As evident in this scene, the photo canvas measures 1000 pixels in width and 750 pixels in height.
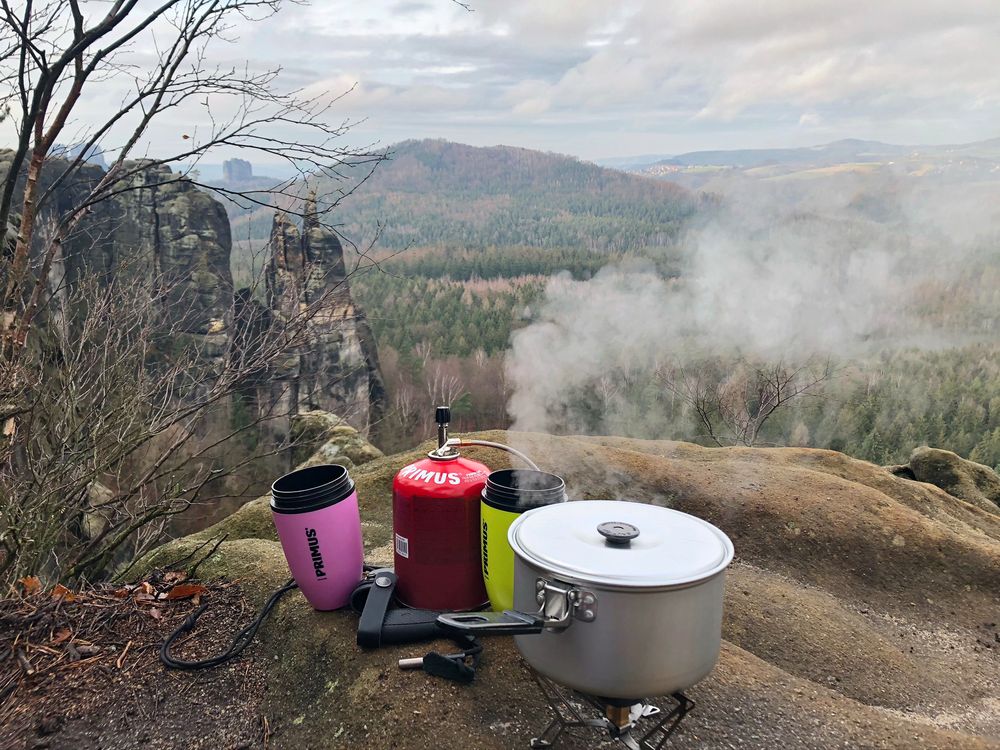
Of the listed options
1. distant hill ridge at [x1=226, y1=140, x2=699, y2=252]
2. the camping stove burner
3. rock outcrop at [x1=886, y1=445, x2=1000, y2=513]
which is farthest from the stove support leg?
distant hill ridge at [x1=226, y1=140, x2=699, y2=252]

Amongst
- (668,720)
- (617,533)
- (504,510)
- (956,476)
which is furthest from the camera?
(956,476)

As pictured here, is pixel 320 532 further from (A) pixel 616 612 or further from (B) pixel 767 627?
(B) pixel 767 627

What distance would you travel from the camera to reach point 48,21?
5852 mm

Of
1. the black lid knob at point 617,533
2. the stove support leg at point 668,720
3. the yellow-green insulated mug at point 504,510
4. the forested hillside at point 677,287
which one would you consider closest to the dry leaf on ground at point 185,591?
the yellow-green insulated mug at point 504,510

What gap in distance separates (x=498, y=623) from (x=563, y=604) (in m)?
0.36

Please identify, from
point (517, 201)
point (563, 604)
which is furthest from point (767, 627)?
point (517, 201)

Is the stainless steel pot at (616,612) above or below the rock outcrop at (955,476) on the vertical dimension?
above

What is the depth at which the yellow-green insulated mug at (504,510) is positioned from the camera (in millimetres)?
4660

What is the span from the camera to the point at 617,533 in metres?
3.49

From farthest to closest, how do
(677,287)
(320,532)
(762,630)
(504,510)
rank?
(677,287)
(762,630)
(320,532)
(504,510)

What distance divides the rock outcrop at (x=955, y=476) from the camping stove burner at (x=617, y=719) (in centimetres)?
1665

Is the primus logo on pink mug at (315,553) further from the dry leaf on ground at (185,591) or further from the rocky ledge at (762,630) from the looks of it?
the dry leaf on ground at (185,591)

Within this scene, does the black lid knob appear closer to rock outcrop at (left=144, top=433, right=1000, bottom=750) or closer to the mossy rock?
rock outcrop at (left=144, top=433, right=1000, bottom=750)

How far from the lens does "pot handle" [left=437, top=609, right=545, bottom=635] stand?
3227 millimetres
